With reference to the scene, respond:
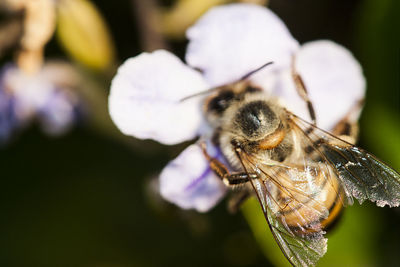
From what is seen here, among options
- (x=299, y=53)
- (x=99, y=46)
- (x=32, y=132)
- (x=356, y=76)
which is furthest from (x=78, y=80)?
(x=356, y=76)

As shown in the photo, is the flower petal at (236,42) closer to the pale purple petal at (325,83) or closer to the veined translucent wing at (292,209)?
the pale purple petal at (325,83)

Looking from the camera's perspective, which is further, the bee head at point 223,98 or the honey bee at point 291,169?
the bee head at point 223,98

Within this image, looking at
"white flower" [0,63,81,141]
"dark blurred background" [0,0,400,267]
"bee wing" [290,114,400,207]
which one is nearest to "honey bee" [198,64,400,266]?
"bee wing" [290,114,400,207]

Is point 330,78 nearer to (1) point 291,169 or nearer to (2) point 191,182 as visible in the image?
(1) point 291,169

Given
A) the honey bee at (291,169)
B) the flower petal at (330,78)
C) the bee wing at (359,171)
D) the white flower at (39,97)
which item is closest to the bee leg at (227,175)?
the honey bee at (291,169)

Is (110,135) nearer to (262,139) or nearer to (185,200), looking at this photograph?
(185,200)

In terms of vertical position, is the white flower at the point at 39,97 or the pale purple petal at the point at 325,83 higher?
the pale purple petal at the point at 325,83

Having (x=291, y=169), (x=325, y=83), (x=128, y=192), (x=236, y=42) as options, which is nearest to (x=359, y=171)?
(x=291, y=169)
